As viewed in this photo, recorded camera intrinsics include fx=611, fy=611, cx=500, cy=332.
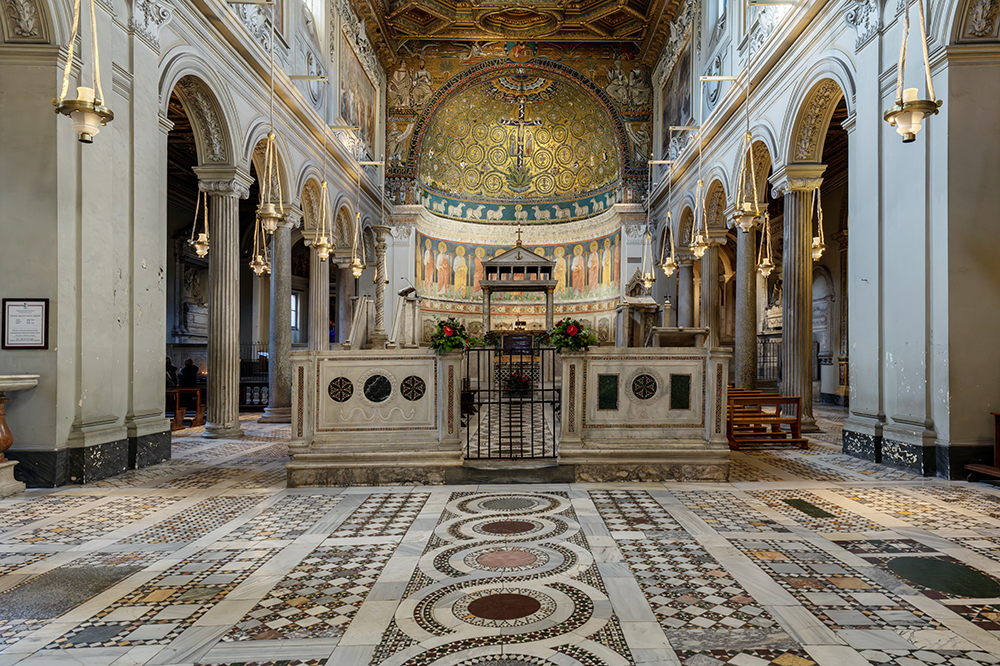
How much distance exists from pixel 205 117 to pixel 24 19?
3.57m

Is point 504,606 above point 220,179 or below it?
below

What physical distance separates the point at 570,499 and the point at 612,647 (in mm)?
3027

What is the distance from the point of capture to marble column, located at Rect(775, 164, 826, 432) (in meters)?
11.1

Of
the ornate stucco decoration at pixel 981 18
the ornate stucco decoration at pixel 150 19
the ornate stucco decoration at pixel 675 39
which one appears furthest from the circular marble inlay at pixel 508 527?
the ornate stucco decoration at pixel 675 39

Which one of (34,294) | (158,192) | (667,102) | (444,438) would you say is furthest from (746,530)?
(667,102)

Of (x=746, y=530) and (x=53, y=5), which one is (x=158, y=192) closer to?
(x=53, y=5)

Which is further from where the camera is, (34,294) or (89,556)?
(34,294)

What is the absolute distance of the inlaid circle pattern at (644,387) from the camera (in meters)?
6.98

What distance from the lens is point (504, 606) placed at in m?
3.39

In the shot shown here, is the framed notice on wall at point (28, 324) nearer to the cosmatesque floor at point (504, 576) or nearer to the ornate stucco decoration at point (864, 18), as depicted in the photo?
the cosmatesque floor at point (504, 576)

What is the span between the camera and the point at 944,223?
700 cm

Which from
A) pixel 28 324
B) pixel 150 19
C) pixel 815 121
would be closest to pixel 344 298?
pixel 150 19

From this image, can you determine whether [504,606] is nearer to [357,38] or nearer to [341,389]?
[341,389]

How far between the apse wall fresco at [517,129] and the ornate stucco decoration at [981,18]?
14.9 metres
